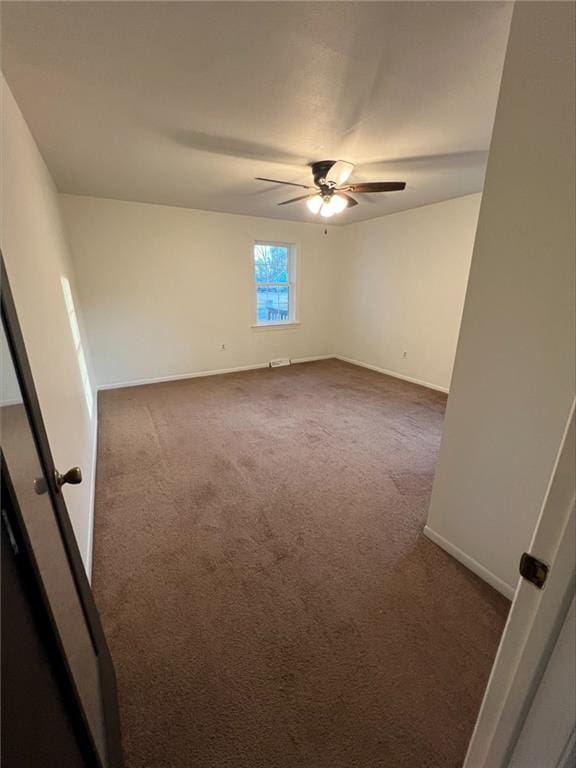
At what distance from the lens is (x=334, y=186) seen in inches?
108

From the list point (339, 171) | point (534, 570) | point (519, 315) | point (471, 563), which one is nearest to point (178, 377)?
point (339, 171)

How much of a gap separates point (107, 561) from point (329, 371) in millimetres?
4132

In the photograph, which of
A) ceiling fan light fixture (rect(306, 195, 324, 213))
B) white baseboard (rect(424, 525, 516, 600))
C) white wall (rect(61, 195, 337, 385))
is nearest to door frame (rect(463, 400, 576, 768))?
white baseboard (rect(424, 525, 516, 600))

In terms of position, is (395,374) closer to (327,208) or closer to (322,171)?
(327,208)

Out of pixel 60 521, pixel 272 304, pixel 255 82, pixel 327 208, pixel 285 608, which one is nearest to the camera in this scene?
pixel 60 521

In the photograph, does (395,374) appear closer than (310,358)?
Yes

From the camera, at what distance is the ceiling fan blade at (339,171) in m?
2.46

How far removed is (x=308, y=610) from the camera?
146 cm

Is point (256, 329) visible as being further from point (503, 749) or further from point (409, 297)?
point (503, 749)

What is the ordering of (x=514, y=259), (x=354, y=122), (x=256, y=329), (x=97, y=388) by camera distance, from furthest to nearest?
(x=256, y=329) < (x=97, y=388) < (x=354, y=122) < (x=514, y=259)

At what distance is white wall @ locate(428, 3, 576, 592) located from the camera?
44.1 inches

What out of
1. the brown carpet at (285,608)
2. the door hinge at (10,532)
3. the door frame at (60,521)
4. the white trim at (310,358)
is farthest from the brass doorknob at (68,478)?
the white trim at (310,358)

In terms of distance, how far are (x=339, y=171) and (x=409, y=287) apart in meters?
2.47

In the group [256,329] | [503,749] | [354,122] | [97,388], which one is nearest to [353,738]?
[503,749]
